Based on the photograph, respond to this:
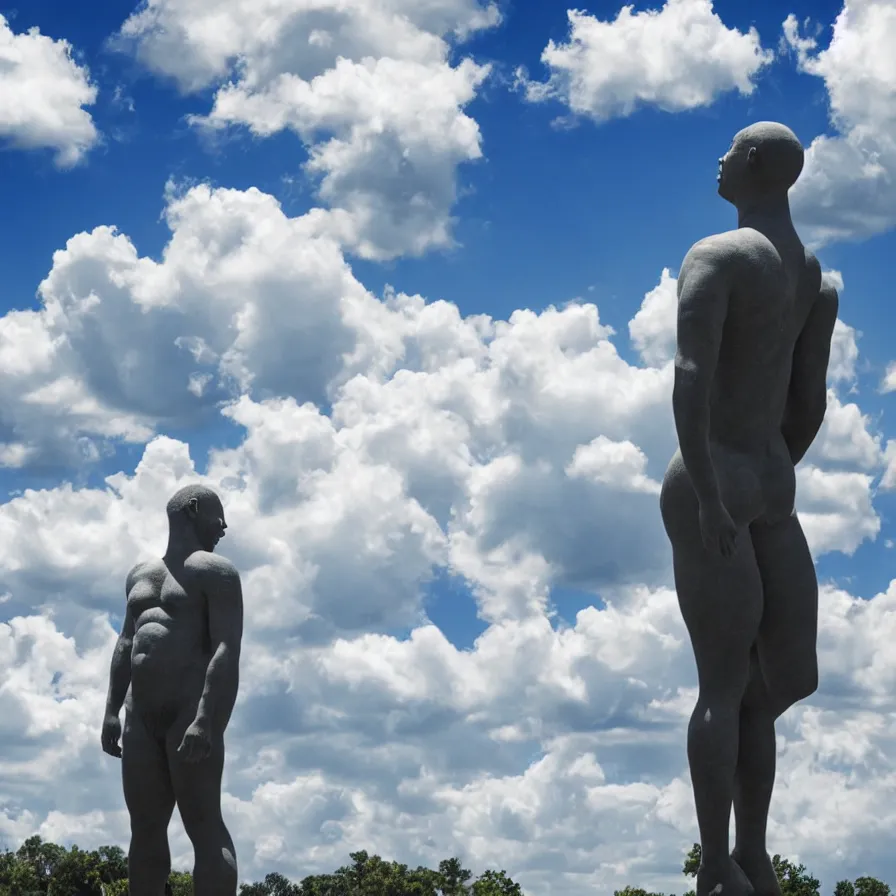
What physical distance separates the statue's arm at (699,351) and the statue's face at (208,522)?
6.13 metres

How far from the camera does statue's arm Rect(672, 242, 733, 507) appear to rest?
30.1ft

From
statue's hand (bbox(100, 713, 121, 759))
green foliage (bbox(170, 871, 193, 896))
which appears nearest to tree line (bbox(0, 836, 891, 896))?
green foliage (bbox(170, 871, 193, 896))

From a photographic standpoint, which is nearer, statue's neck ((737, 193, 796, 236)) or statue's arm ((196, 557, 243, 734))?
statue's neck ((737, 193, 796, 236))

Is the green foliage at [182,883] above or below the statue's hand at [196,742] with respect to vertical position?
above

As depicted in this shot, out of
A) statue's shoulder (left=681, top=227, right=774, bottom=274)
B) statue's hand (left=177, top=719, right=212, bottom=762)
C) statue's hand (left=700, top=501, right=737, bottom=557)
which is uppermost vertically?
statue's shoulder (left=681, top=227, right=774, bottom=274)

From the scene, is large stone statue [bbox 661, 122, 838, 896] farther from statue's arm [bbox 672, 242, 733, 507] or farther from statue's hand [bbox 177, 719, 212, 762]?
statue's hand [bbox 177, 719, 212, 762]

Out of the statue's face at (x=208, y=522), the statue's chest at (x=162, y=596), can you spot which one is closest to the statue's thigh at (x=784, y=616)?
the statue's chest at (x=162, y=596)

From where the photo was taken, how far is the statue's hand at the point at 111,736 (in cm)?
1401

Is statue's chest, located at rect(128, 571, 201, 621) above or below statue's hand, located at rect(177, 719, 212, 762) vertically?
above

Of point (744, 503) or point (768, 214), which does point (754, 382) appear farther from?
point (768, 214)

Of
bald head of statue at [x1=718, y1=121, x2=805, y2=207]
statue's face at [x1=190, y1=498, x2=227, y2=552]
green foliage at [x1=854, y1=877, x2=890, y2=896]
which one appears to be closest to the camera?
bald head of statue at [x1=718, y1=121, x2=805, y2=207]

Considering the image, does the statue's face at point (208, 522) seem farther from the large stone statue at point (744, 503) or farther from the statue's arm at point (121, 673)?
the large stone statue at point (744, 503)

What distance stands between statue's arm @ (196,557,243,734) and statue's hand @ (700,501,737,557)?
18.3 feet

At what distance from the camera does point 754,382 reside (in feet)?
32.1
